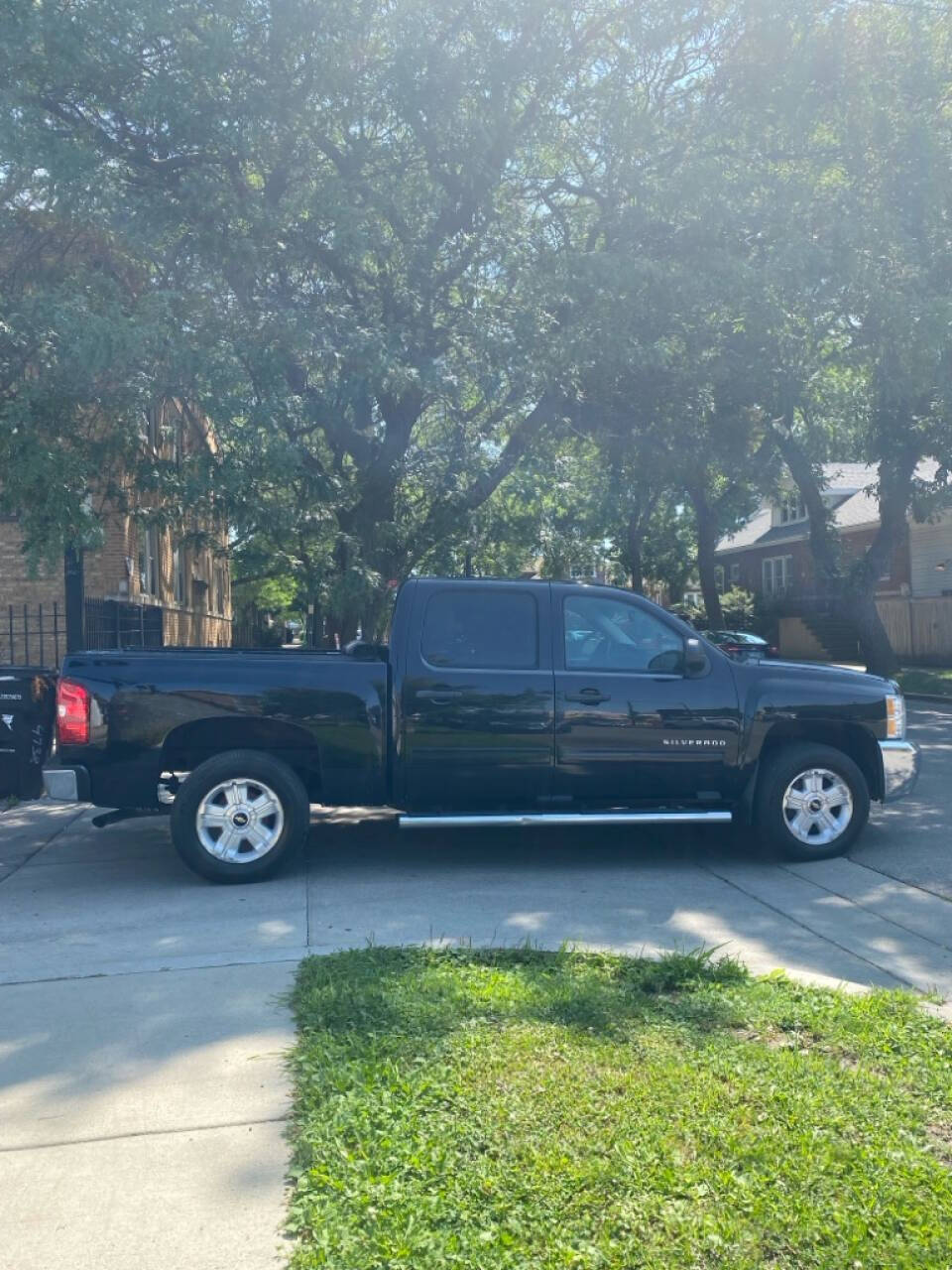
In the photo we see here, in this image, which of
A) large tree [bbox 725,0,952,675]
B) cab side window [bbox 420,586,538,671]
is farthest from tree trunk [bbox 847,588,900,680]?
cab side window [bbox 420,586,538,671]

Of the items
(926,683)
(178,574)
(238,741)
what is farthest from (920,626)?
(238,741)

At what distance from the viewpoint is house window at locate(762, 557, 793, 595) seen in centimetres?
4693

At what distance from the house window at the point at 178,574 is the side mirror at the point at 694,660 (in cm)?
1945

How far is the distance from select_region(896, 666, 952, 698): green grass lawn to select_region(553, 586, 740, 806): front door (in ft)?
56.2

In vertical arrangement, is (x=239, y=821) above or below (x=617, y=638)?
below

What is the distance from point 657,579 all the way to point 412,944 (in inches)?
1632

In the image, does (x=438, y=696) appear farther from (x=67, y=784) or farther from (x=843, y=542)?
(x=843, y=542)

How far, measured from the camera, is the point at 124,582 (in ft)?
66.1

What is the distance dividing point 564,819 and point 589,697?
82 cm

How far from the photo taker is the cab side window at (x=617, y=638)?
28.4 feet

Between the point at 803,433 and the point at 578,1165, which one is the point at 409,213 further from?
the point at 578,1165

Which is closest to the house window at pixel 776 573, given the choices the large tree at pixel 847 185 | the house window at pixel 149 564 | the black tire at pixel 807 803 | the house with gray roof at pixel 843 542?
the house with gray roof at pixel 843 542

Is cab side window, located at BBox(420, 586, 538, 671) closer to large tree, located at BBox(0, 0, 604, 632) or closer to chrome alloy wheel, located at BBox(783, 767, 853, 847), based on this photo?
chrome alloy wheel, located at BBox(783, 767, 853, 847)

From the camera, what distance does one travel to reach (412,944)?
253 inches
